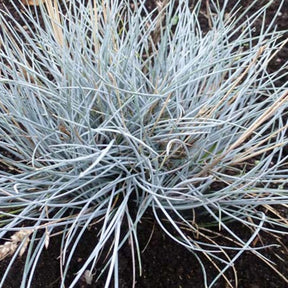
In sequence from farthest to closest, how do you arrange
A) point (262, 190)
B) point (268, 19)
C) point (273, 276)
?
point (268, 19) < point (273, 276) < point (262, 190)

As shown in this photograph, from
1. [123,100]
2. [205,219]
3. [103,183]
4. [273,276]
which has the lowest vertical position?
[273,276]


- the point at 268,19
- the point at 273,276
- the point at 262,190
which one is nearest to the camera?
the point at 262,190

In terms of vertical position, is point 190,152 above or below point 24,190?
below

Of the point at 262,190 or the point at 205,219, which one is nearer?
the point at 262,190

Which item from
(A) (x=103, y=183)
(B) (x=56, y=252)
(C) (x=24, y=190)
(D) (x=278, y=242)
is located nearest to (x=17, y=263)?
(B) (x=56, y=252)

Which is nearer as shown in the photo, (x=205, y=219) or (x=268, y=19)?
(x=205, y=219)

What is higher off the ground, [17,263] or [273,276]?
[17,263]

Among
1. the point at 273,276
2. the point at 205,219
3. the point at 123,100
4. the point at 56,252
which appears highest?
the point at 123,100

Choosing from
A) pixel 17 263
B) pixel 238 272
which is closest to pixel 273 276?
pixel 238 272

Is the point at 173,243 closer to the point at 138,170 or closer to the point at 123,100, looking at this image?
the point at 138,170

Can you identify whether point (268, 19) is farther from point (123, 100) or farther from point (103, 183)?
point (103, 183)
